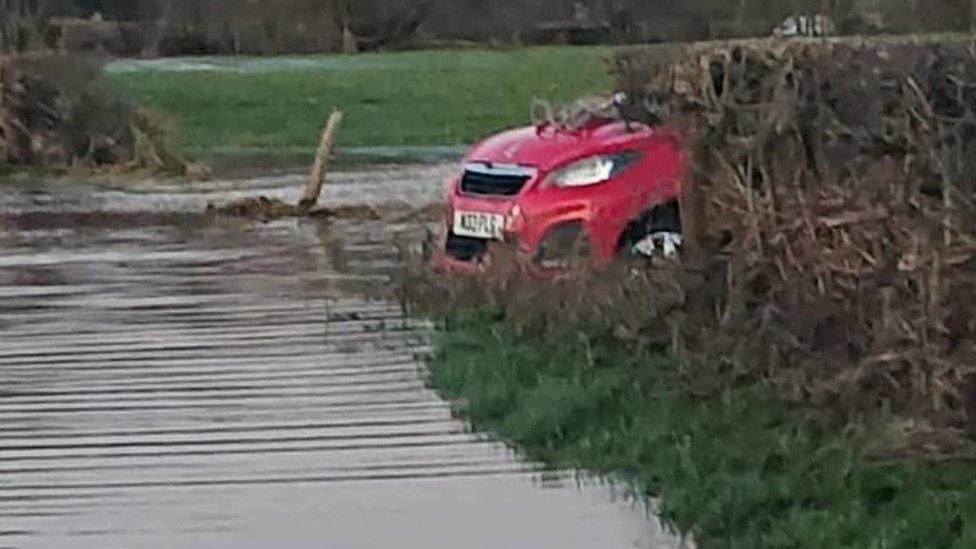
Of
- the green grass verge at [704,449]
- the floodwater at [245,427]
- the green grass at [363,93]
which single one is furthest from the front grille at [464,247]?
the green grass at [363,93]

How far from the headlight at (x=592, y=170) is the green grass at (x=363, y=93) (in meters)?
20.1

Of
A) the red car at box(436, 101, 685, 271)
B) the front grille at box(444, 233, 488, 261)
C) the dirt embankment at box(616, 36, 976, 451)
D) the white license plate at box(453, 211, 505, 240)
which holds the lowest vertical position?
the front grille at box(444, 233, 488, 261)

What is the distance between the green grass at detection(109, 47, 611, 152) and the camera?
127ft

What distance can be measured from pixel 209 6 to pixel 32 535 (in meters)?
42.9

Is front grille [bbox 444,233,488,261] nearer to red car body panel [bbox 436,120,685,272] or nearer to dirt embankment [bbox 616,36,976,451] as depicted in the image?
red car body panel [bbox 436,120,685,272]

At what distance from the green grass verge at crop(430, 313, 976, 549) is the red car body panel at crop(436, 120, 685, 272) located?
1.57 metres

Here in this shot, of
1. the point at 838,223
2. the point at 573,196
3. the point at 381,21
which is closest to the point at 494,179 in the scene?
the point at 573,196

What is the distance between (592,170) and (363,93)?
103ft

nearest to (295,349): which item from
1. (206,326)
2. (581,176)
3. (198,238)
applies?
(206,326)

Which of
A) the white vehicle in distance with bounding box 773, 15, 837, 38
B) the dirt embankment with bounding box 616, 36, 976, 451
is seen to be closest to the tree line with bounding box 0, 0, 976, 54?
the white vehicle in distance with bounding box 773, 15, 837, 38

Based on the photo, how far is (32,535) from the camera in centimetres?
854

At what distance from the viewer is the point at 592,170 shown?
1396 cm

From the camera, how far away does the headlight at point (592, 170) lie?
13836 mm

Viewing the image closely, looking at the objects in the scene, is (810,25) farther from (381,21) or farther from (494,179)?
→ (381,21)
